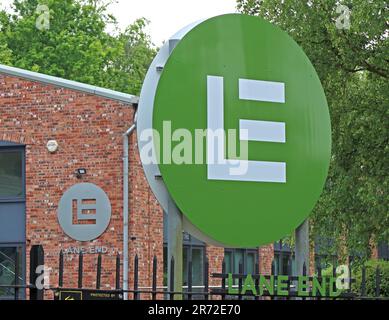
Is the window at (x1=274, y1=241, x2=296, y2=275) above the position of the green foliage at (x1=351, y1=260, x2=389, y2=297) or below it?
above

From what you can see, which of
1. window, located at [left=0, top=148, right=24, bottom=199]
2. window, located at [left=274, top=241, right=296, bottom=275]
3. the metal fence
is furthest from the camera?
window, located at [left=274, top=241, right=296, bottom=275]

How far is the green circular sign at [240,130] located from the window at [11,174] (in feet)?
52.4

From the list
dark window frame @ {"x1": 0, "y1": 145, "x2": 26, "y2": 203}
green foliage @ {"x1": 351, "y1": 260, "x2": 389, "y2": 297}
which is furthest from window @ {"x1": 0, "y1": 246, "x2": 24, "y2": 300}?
green foliage @ {"x1": 351, "y1": 260, "x2": 389, "y2": 297}

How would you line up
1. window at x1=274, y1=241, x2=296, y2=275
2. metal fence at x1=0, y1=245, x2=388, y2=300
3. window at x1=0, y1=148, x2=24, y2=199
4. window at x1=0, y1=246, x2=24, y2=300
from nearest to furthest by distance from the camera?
metal fence at x1=0, y1=245, x2=388, y2=300 < window at x1=0, y1=246, x2=24, y2=300 < window at x1=0, y1=148, x2=24, y2=199 < window at x1=274, y1=241, x2=296, y2=275

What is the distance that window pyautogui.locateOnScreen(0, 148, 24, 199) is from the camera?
25766mm

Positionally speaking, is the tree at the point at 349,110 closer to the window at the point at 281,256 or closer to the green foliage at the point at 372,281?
the green foliage at the point at 372,281

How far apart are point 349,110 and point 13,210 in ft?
30.0

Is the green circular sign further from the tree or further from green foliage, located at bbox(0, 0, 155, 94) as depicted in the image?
green foliage, located at bbox(0, 0, 155, 94)

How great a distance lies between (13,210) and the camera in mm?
25719

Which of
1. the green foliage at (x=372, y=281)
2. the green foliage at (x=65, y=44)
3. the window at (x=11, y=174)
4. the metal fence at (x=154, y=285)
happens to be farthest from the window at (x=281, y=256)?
the metal fence at (x=154, y=285)

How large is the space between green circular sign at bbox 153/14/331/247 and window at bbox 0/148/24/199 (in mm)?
15967

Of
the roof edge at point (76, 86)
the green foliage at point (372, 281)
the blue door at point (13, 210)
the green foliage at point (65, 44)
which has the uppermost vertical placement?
the green foliage at point (65, 44)

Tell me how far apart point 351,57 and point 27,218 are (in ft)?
30.2

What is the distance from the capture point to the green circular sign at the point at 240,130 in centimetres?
992
